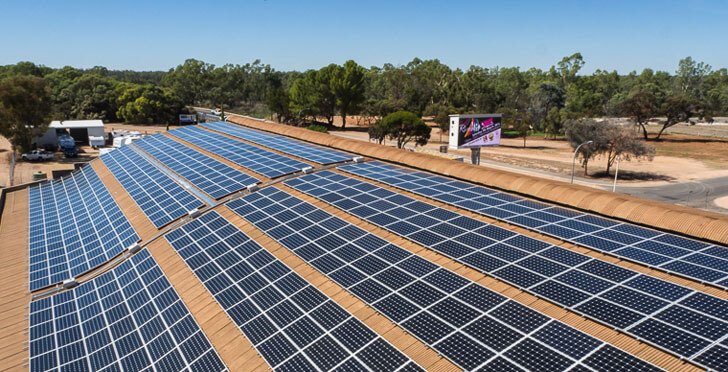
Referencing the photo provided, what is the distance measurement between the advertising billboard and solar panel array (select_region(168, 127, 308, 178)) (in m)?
34.2

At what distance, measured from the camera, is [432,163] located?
1196 inches

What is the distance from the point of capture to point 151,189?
32.4 meters

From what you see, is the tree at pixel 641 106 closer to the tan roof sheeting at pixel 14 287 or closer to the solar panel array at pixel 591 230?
the solar panel array at pixel 591 230

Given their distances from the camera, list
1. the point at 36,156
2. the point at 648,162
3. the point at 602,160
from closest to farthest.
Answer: the point at 36,156
the point at 648,162
the point at 602,160

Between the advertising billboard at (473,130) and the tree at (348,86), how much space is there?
200 feet

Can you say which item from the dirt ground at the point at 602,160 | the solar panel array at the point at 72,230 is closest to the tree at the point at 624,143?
the dirt ground at the point at 602,160

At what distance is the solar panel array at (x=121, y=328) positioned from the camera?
581 inches

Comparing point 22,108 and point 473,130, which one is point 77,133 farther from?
point 473,130

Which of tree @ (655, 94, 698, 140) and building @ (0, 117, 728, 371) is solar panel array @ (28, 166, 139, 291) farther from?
tree @ (655, 94, 698, 140)

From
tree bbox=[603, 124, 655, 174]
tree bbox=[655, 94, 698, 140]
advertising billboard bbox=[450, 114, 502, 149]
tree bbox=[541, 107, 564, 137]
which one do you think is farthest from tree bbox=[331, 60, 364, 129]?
tree bbox=[655, 94, 698, 140]

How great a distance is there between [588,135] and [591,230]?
57228mm

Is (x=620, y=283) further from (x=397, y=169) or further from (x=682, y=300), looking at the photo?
(x=397, y=169)

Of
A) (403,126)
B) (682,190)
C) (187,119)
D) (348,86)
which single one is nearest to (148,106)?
(187,119)

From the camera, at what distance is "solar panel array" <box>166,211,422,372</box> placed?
41.7ft
